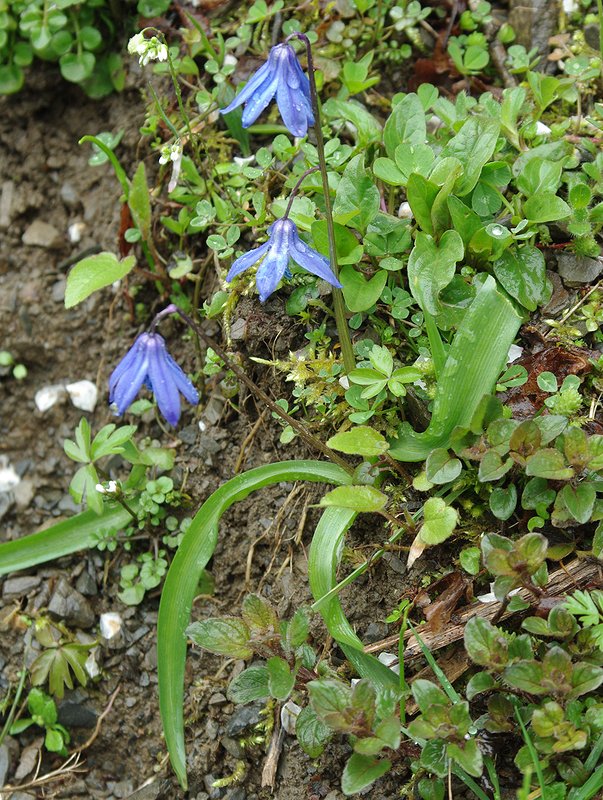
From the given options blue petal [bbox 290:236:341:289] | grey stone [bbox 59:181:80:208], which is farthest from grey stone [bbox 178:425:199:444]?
grey stone [bbox 59:181:80:208]

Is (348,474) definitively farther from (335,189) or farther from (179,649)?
(335,189)

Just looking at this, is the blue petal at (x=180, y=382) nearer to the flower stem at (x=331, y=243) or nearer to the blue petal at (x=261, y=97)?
the flower stem at (x=331, y=243)

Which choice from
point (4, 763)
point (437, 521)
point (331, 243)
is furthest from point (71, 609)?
point (331, 243)

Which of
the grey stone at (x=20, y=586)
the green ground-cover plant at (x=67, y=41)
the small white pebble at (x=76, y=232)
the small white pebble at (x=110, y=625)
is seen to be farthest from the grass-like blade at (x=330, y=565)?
the green ground-cover plant at (x=67, y=41)

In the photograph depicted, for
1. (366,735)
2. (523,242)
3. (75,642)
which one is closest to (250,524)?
(75,642)

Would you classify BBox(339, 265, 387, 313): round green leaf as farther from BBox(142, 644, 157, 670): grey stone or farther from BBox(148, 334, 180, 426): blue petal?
BBox(142, 644, 157, 670): grey stone

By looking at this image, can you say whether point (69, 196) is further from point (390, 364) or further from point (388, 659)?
point (388, 659)
